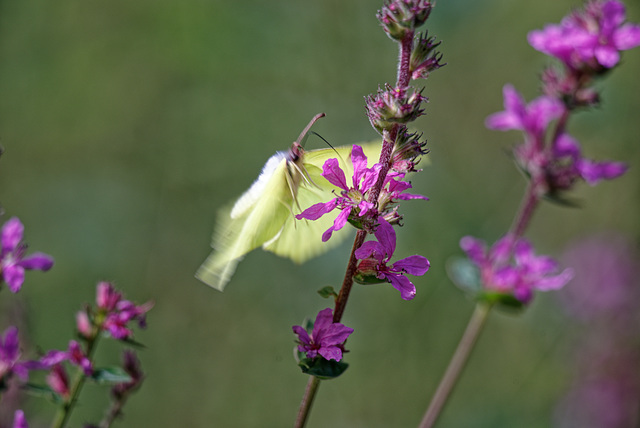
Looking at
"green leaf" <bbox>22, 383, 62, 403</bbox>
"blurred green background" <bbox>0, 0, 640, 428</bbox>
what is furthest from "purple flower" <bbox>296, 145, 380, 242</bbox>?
"blurred green background" <bbox>0, 0, 640, 428</bbox>

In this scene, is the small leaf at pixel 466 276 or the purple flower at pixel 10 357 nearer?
the purple flower at pixel 10 357

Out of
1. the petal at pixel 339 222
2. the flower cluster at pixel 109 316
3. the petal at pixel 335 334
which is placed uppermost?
the petal at pixel 339 222

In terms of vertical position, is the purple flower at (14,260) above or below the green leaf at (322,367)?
below

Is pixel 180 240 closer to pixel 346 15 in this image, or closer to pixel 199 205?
pixel 199 205

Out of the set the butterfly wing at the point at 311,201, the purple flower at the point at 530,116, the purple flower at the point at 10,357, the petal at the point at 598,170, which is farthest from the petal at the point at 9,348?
the petal at the point at 598,170

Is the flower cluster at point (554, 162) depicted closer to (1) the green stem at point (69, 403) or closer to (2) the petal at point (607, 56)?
(2) the petal at point (607, 56)

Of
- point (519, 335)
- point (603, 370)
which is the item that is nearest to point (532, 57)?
point (519, 335)

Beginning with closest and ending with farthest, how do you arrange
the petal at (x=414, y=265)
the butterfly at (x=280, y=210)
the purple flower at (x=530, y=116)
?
1. the petal at (x=414, y=265)
2. the butterfly at (x=280, y=210)
3. the purple flower at (x=530, y=116)
